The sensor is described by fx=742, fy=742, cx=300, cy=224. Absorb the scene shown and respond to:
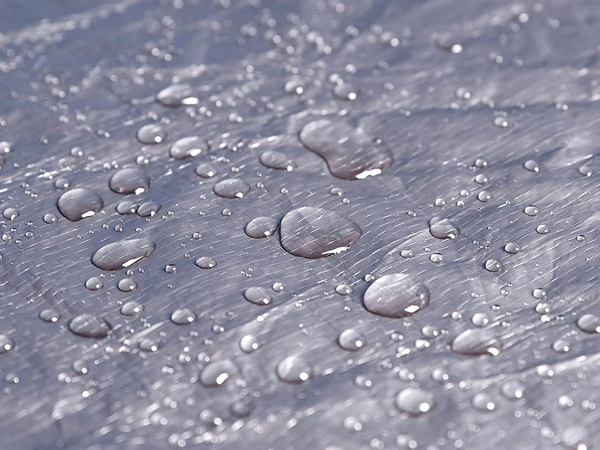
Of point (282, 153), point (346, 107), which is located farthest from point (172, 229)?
point (346, 107)

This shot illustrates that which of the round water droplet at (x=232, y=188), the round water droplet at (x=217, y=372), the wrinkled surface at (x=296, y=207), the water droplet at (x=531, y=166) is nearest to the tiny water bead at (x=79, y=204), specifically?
the wrinkled surface at (x=296, y=207)

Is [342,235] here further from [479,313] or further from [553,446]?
[553,446]

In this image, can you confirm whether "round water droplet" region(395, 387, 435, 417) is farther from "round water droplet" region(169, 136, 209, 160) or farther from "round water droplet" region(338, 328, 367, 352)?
"round water droplet" region(169, 136, 209, 160)

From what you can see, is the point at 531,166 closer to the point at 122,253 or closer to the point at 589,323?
the point at 589,323

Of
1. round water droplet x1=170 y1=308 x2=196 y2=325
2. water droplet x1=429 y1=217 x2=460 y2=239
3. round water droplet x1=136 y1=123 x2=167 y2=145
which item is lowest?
round water droplet x1=170 y1=308 x2=196 y2=325

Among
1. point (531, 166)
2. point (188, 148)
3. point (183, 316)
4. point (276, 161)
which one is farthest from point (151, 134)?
point (531, 166)

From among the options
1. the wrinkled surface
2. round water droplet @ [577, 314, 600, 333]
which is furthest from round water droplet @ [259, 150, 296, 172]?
round water droplet @ [577, 314, 600, 333]

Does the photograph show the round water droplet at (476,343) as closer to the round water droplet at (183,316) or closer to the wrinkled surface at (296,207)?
the wrinkled surface at (296,207)
